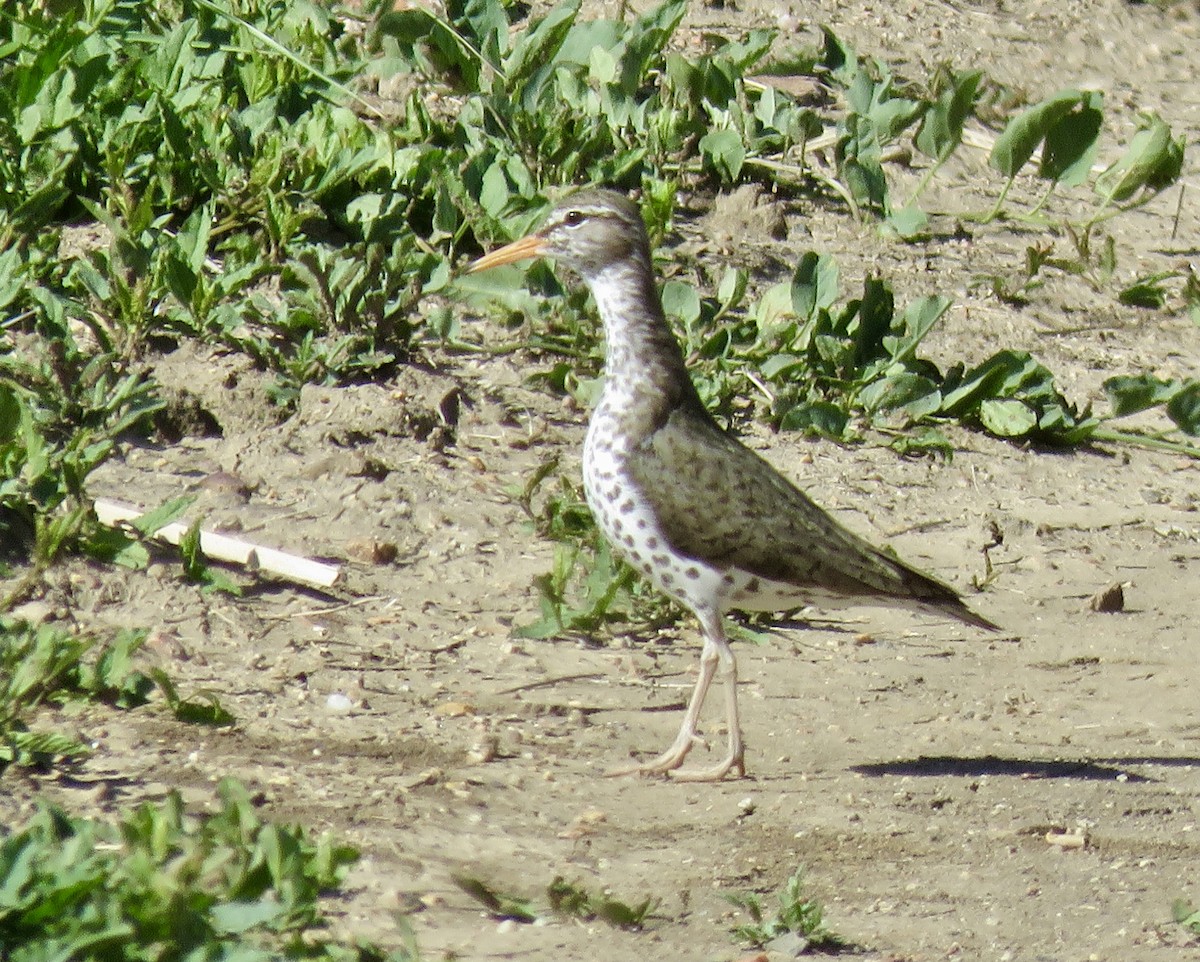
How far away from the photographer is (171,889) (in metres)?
3.67

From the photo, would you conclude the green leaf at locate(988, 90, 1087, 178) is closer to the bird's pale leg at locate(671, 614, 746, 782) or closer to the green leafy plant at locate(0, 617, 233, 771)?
the bird's pale leg at locate(671, 614, 746, 782)

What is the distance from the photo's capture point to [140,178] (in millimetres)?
7914

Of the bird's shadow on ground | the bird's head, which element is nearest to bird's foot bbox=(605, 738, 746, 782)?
the bird's shadow on ground

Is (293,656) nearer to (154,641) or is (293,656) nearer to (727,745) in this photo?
(154,641)

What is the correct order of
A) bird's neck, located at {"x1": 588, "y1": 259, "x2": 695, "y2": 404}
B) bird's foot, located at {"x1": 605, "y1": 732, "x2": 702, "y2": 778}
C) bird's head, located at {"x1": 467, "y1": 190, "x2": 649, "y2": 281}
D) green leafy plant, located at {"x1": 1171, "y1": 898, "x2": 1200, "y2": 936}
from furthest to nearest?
bird's head, located at {"x1": 467, "y1": 190, "x2": 649, "y2": 281}
bird's neck, located at {"x1": 588, "y1": 259, "x2": 695, "y2": 404}
bird's foot, located at {"x1": 605, "y1": 732, "x2": 702, "y2": 778}
green leafy plant, located at {"x1": 1171, "y1": 898, "x2": 1200, "y2": 936}

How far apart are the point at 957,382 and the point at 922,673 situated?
1993 mm

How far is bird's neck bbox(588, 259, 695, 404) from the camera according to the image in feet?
20.4

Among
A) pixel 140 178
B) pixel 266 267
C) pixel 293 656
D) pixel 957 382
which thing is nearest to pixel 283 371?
Answer: pixel 266 267

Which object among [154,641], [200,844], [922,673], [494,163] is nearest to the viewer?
[200,844]

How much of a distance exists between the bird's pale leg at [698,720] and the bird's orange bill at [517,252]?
1.49m

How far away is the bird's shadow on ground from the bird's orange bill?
6.81ft

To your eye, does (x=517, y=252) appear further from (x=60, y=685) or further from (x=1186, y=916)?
(x=1186, y=916)

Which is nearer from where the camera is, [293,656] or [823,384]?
[293,656]

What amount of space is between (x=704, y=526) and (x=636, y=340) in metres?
0.74
